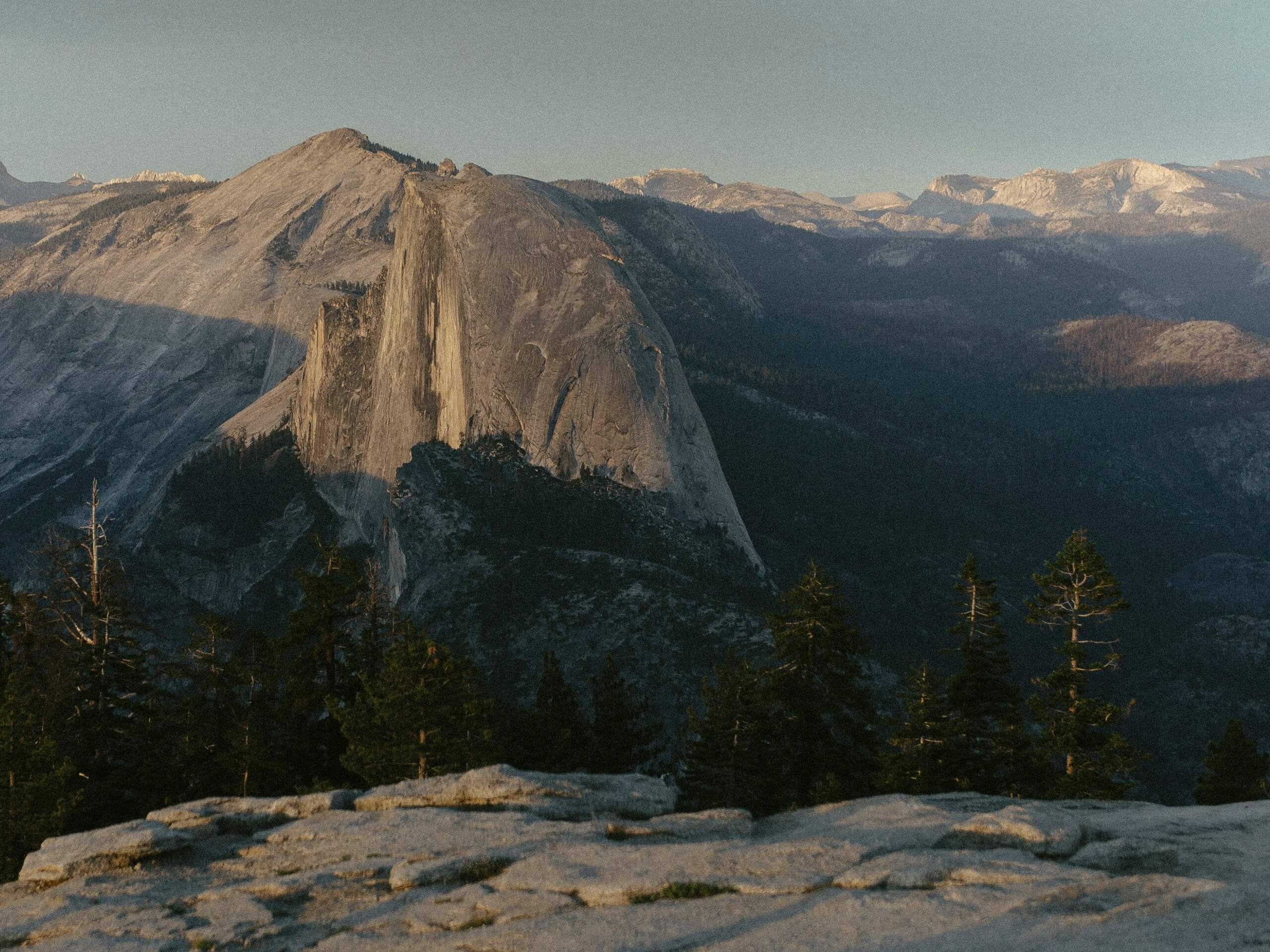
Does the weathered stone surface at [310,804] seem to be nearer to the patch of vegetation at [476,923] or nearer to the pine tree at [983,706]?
the patch of vegetation at [476,923]

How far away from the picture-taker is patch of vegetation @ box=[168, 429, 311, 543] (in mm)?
139375

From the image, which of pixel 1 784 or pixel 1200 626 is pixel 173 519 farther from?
pixel 1200 626

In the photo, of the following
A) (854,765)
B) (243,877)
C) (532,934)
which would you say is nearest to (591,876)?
(532,934)

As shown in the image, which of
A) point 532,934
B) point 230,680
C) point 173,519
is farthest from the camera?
point 173,519

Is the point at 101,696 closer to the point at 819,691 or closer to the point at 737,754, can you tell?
the point at 737,754

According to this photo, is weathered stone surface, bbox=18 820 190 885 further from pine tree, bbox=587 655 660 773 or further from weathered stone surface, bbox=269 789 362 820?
pine tree, bbox=587 655 660 773

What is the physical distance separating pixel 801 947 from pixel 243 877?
13317mm

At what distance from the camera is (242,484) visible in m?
144

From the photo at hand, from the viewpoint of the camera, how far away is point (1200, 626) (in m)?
→ 144

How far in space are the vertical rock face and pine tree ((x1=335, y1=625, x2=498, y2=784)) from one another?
5887 cm

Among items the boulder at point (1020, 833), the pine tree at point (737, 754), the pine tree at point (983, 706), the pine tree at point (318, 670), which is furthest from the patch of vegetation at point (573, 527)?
the boulder at point (1020, 833)

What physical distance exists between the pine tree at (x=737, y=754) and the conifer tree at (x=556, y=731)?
7.08 m

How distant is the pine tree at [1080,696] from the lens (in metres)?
38.3

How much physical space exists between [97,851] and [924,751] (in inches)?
1090
